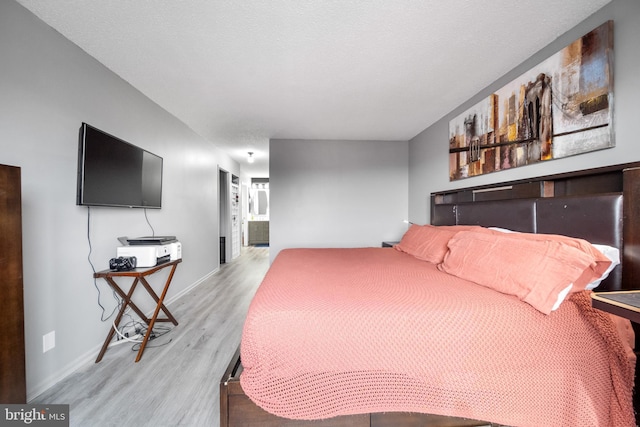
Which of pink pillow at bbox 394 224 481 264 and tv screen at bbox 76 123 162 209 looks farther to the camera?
pink pillow at bbox 394 224 481 264

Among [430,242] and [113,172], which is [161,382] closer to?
[113,172]

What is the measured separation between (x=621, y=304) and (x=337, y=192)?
3.30 m

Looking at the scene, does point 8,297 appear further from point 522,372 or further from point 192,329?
point 522,372

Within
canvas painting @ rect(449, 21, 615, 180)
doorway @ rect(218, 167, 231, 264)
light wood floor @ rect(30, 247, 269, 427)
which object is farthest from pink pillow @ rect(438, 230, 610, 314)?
doorway @ rect(218, 167, 231, 264)

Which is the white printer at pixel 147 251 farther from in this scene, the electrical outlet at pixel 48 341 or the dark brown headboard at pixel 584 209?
the dark brown headboard at pixel 584 209

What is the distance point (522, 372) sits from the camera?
37.8 inches

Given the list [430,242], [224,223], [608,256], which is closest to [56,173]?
[430,242]

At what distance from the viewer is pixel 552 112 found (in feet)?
5.37

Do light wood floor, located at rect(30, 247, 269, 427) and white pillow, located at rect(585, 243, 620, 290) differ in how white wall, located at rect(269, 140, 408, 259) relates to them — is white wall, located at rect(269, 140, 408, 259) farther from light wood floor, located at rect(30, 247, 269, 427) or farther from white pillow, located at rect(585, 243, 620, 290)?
white pillow, located at rect(585, 243, 620, 290)
